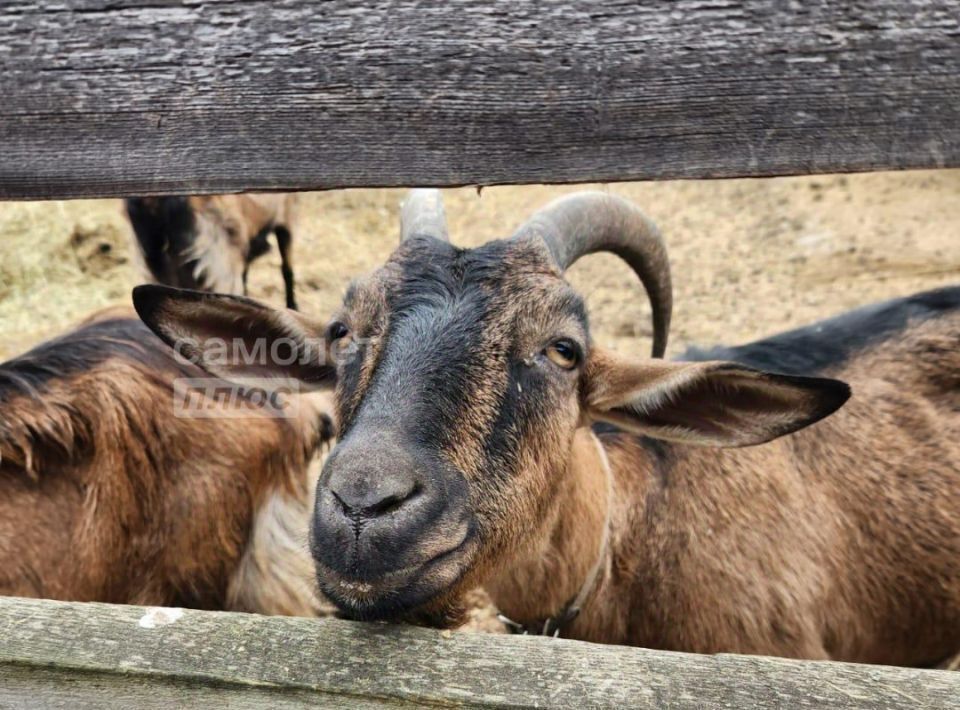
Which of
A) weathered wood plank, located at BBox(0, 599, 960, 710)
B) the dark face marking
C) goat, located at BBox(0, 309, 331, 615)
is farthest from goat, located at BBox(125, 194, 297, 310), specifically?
weathered wood plank, located at BBox(0, 599, 960, 710)

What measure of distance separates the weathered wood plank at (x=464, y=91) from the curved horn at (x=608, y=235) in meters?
1.21

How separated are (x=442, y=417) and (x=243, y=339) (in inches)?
39.6

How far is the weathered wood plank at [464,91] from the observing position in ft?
5.90

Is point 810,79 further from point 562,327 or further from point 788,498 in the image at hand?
point 788,498

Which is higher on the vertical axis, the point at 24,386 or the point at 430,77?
the point at 430,77

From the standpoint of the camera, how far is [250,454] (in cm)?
379

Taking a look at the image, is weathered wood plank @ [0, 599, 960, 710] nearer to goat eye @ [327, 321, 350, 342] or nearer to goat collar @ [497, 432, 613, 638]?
goat eye @ [327, 321, 350, 342]

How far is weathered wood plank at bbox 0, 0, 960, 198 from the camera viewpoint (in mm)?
1797

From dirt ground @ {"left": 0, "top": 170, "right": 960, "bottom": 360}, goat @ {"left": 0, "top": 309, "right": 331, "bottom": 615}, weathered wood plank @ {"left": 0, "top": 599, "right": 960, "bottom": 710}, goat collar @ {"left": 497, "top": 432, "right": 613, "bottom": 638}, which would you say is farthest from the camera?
dirt ground @ {"left": 0, "top": 170, "right": 960, "bottom": 360}

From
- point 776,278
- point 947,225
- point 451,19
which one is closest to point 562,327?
point 451,19

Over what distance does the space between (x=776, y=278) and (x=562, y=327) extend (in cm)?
638

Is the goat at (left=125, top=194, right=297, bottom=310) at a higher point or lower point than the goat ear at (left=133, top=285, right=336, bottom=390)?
lower

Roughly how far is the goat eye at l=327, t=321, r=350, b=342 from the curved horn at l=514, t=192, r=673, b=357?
61 cm

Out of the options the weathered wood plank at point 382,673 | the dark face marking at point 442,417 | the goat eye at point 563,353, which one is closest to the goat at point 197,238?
the dark face marking at point 442,417
